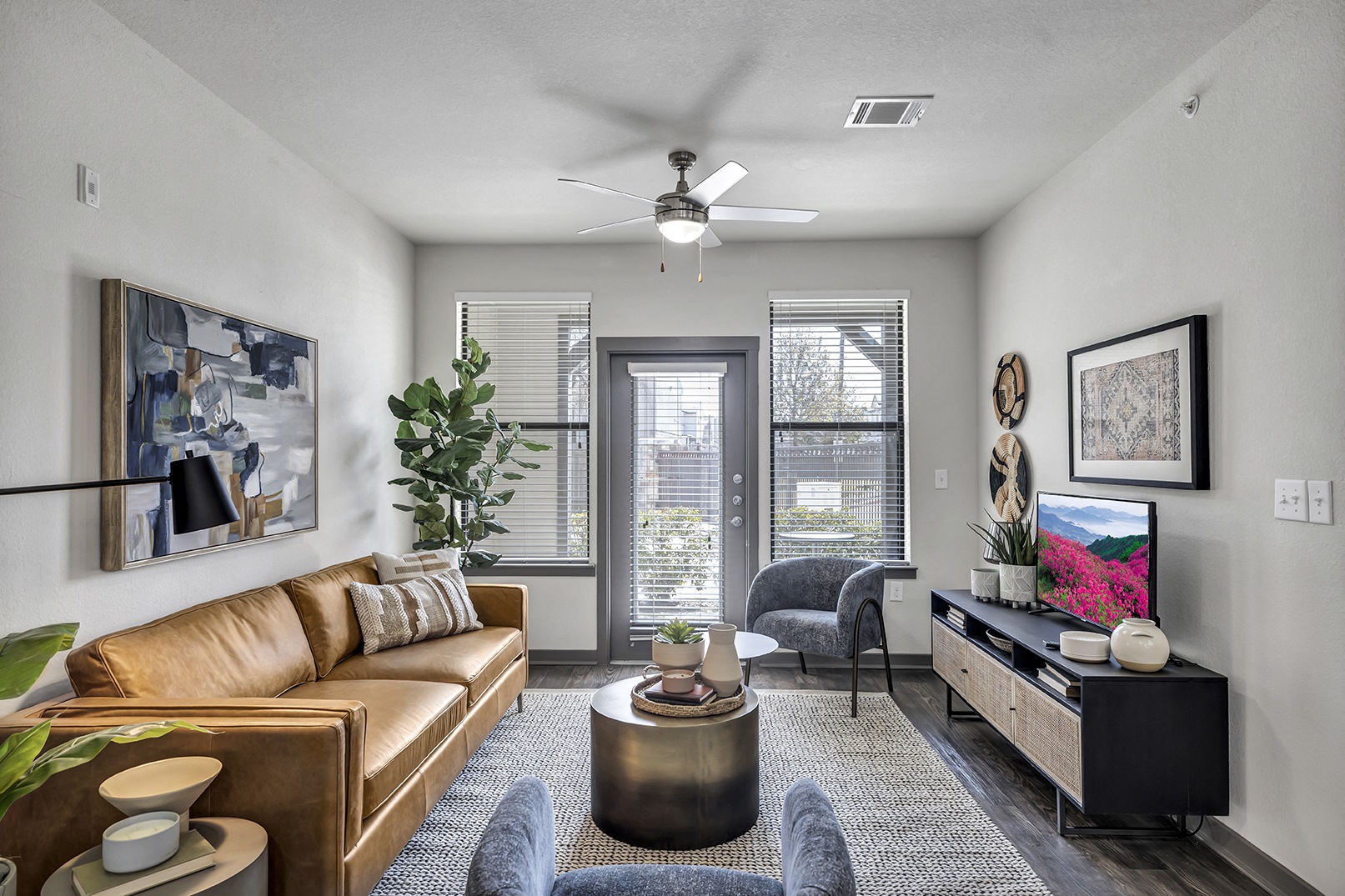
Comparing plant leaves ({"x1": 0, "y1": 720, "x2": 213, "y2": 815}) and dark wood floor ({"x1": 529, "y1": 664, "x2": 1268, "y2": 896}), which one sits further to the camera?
dark wood floor ({"x1": 529, "y1": 664, "x2": 1268, "y2": 896})

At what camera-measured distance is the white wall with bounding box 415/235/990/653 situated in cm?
465

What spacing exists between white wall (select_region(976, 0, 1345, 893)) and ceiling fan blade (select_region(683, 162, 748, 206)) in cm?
155

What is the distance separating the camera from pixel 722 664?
105 inches

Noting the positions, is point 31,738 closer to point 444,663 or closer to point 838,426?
point 444,663

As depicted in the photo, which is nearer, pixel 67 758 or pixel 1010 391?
pixel 67 758

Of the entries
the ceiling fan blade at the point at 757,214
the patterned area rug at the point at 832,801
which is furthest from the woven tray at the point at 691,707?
the ceiling fan blade at the point at 757,214

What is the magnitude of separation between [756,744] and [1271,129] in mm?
2497

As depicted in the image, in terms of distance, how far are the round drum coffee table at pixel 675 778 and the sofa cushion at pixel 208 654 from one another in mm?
1159

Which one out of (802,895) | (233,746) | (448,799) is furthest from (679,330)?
(802,895)

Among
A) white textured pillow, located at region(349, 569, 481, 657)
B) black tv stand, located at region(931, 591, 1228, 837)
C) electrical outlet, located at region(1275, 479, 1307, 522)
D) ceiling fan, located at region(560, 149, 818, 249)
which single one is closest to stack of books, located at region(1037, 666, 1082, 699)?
black tv stand, located at region(931, 591, 1228, 837)

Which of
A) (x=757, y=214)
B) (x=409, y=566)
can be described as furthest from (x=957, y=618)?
(x=409, y=566)

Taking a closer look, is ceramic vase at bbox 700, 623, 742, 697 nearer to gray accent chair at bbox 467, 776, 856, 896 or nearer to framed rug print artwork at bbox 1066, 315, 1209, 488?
gray accent chair at bbox 467, 776, 856, 896

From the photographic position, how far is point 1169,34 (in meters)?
2.41

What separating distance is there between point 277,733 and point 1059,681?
7.89 ft
